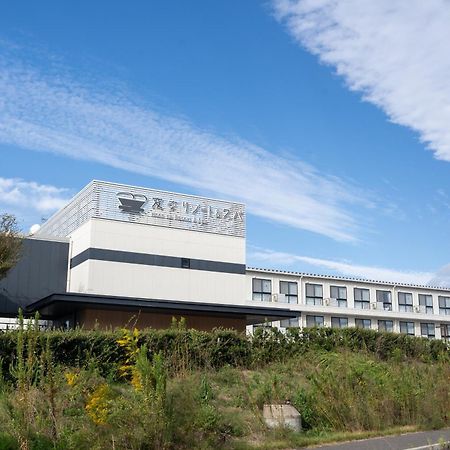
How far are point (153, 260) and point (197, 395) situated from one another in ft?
89.1

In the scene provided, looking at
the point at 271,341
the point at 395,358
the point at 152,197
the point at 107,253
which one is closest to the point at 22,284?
the point at 107,253

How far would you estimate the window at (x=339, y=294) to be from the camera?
5847 cm

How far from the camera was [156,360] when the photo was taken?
889cm

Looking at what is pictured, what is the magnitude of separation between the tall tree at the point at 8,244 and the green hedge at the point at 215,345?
13.6m

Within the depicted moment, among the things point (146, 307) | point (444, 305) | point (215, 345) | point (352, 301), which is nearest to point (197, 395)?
point (215, 345)

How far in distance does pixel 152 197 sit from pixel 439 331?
3994 cm

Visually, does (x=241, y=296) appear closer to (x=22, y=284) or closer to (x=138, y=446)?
(x=22, y=284)

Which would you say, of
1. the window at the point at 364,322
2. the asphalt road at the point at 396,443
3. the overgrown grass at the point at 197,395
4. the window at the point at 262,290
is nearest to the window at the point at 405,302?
the window at the point at 364,322

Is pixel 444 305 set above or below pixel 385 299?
below

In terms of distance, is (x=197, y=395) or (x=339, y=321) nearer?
(x=197, y=395)

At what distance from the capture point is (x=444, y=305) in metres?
66.1

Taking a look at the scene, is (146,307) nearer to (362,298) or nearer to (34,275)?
(34,275)

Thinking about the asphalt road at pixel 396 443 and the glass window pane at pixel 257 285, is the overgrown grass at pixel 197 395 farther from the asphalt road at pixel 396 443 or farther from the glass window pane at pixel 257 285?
the glass window pane at pixel 257 285

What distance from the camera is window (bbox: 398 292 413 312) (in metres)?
62.6
